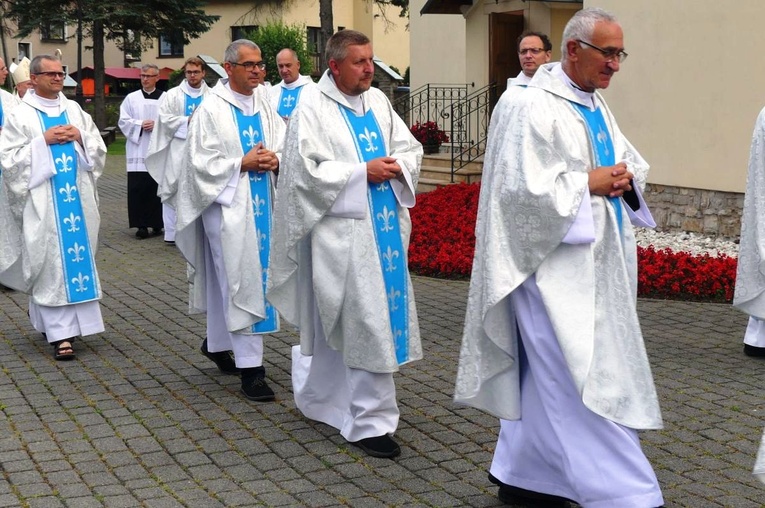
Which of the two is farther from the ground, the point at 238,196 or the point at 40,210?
the point at 238,196

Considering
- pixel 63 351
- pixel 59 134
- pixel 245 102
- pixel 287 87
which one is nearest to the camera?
pixel 245 102

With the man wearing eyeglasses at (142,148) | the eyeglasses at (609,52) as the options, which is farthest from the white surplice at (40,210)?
the man wearing eyeglasses at (142,148)

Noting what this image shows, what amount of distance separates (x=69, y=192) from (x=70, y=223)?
0.71 feet

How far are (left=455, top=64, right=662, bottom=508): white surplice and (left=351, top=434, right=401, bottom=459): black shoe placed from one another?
0.95 metres

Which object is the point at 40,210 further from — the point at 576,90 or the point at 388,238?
the point at 576,90

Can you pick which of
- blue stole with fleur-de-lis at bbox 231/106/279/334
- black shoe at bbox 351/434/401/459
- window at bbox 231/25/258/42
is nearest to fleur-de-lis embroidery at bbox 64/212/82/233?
blue stole with fleur-de-lis at bbox 231/106/279/334

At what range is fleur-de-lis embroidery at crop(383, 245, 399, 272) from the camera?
232 inches

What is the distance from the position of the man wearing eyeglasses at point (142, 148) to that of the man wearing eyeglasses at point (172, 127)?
94 centimetres

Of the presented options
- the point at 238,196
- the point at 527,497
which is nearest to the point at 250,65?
the point at 238,196

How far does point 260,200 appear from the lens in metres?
6.96

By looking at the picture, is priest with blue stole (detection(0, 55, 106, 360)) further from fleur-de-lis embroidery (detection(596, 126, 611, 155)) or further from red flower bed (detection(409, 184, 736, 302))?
fleur-de-lis embroidery (detection(596, 126, 611, 155))

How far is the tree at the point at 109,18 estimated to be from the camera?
37.1 m

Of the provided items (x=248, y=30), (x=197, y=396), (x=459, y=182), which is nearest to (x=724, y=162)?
(x=459, y=182)

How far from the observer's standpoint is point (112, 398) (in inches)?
270
